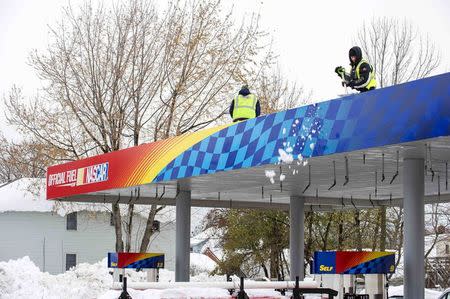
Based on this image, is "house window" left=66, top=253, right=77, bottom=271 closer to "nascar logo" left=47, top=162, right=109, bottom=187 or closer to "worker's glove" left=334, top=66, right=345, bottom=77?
"nascar logo" left=47, top=162, right=109, bottom=187

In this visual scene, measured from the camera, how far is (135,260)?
22125 mm

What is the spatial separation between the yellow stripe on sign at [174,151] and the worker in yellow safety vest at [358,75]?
253 centimetres

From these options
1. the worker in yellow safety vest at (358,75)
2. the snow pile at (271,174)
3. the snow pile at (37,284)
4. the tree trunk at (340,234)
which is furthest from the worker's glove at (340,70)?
the tree trunk at (340,234)

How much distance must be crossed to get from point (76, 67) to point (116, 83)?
6.82 feet

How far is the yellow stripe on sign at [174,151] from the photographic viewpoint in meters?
16.9

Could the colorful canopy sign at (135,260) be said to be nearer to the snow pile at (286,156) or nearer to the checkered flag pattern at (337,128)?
the checkered flag pattern at (337,128)

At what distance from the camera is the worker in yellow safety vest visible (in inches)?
573

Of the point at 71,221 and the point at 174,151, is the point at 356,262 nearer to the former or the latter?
the point at 174,151

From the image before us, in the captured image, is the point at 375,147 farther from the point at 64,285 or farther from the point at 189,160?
the point at 64,285

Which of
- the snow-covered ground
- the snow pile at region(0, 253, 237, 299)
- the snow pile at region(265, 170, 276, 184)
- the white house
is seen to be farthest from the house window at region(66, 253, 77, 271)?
the snow pile at region(265, 170, 276, 184)

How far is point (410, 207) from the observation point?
46.1 feet

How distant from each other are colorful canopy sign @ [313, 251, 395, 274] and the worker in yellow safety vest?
112 inches

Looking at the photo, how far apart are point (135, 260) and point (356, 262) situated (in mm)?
8004

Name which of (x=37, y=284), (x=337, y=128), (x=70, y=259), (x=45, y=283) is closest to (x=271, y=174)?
(x=337, y=128)
